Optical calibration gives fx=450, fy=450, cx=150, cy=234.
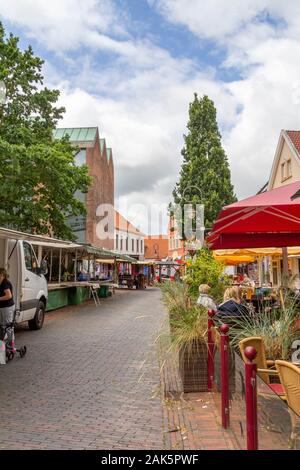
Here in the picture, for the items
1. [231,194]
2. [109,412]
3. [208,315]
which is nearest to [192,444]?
[109,412]

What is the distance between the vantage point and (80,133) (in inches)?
1692

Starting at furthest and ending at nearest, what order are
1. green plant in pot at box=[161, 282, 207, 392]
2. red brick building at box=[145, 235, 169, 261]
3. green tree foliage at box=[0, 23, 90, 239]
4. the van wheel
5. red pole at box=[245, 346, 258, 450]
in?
red brick building at box=[145, 235, 169, 261] → green tree foliage at box=[0, 23, 90, 239] → the van wheel → green plant in pot at box=[161, 282, 207, 392] → red pole at box=[245, 346, 258, 450]

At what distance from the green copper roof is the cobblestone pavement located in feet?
106

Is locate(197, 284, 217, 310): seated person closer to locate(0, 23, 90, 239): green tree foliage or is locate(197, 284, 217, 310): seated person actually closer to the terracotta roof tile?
locate(0, 23, 90, 239): green tree foliage

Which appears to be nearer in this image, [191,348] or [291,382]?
[291,382]

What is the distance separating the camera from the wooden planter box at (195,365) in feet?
19.8

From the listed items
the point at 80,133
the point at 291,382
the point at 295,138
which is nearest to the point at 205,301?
the point at 291,382

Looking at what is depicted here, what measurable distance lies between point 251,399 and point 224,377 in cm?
140

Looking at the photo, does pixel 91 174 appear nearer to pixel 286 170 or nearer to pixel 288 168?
pixel 286 170

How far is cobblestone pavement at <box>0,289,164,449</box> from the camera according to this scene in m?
4.46

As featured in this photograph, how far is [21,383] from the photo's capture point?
6645 mm

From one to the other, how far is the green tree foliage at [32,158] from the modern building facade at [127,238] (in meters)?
39.9

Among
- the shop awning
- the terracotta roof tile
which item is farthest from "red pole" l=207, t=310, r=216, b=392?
the terracotta roof tile

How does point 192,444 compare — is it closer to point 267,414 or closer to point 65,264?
point 267,414
